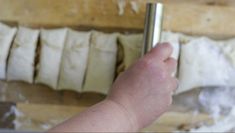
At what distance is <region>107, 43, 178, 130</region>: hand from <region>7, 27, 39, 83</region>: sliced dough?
0.33 m

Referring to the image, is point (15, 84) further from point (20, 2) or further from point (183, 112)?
point (183, 112)

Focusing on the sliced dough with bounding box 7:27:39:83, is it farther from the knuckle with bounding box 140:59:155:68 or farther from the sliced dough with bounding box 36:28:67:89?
the knuckle with bounding box 140:59:155:68

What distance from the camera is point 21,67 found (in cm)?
81

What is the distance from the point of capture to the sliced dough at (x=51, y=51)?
81 centimetres

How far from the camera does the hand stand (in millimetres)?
492

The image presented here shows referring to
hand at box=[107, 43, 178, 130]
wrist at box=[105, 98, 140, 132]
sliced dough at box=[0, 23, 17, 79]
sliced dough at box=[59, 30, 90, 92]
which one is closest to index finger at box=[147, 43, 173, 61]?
hand at box=[107, 43, 178, 130]

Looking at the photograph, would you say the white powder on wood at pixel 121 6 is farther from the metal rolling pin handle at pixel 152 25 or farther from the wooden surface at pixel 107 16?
the metal rolling pin handle at pixel 152 25

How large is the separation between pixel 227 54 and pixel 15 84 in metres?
0.47

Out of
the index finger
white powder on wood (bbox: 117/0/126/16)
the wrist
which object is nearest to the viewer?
the wrist

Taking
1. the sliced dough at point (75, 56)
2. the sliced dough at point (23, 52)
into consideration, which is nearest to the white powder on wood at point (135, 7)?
the sliced dough at point (75, 56)

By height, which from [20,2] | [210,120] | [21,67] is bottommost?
[210,120]

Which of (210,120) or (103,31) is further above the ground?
(103,31)

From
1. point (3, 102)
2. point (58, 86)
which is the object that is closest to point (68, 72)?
point (58, 86)

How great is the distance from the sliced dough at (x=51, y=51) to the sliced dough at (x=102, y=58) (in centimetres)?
7
